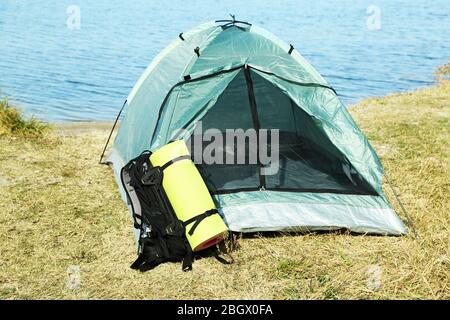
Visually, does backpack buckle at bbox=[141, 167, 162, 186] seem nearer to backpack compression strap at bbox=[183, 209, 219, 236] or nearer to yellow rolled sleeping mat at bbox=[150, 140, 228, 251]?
yellow rolled sleeping mat at bbox=[150, 140, 228, 251]

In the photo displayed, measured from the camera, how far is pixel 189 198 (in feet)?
13.5

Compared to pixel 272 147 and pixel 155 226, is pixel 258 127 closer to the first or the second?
pixel 272 147

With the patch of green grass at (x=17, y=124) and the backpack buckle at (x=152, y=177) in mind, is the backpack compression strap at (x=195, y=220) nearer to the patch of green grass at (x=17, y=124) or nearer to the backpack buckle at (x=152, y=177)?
the backpack buckle at (x=152, y=177)

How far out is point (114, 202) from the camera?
5.47 meters

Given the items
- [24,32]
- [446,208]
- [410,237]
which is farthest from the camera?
[24,32]

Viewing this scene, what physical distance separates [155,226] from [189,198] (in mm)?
406

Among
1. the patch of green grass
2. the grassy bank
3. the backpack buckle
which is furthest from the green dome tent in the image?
the patch of green grass

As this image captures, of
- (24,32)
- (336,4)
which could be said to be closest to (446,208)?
(24,32)

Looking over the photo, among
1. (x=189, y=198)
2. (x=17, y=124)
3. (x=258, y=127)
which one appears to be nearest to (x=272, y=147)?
(x=258, y=127)

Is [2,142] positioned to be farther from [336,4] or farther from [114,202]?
[336,4]

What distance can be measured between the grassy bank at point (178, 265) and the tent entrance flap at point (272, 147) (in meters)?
0.61

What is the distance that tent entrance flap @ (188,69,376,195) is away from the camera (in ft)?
16.1

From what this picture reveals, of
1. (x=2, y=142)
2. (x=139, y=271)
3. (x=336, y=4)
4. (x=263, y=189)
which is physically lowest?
(x=336, y=4)
